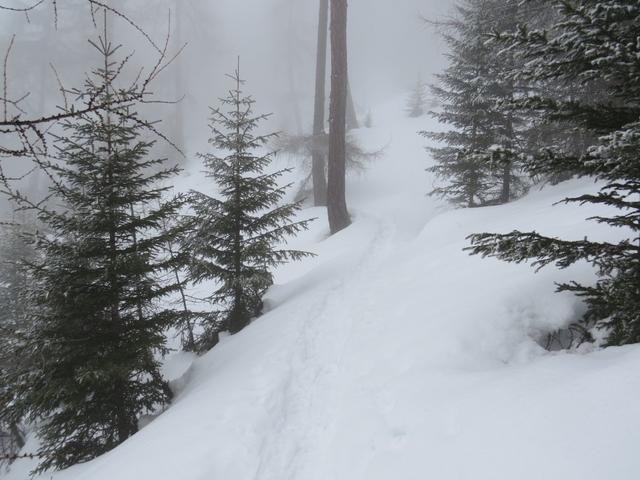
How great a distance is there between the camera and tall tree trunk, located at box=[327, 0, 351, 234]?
11.4 meters

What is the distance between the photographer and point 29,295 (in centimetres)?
565

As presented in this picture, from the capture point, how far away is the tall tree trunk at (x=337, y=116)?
448 inches

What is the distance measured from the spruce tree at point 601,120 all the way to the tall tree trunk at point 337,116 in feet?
28.5

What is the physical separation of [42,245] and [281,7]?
40570 mm

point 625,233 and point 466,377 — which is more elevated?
point 625,233

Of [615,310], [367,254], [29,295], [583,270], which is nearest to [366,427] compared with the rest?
[615,310]

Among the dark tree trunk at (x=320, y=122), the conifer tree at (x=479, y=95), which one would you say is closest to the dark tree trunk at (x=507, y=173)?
the conifer tree at (x=479, y=95)

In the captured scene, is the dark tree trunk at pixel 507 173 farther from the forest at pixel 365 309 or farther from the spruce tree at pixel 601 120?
the spruce tree at pixel 601 120

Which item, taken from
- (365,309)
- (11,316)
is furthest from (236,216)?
(11,316)

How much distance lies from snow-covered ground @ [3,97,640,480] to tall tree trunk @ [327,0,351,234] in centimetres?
462

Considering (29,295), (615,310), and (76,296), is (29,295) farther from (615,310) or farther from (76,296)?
(615,310)

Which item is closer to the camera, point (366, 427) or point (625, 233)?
point (366, 427)

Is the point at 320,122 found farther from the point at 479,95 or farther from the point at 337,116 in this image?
the point at 479,95

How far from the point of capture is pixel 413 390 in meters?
4.34
